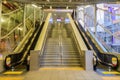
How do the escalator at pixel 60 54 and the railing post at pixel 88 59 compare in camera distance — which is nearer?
the railing post at pixel 88 59

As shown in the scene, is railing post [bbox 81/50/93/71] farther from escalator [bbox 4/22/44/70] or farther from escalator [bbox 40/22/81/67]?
escalator [bbox 4/22/44/70]

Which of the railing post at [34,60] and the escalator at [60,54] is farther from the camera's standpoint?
the escalator at [60,54]

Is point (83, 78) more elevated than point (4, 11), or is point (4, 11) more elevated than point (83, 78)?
point (4, 11)

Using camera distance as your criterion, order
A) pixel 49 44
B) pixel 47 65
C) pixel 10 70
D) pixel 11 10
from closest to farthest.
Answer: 1. pixel 10 70
2. pixel 47 65
3. pixel 49 44
4. pixel 11 10

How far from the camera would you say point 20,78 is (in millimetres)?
6840

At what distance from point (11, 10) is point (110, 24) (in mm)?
10436

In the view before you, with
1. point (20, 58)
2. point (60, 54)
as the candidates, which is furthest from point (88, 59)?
point (20, 58)

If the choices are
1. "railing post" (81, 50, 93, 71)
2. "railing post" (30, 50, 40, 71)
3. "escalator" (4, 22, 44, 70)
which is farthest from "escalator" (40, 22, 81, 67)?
"escalator" (4, 22, 44, 70)

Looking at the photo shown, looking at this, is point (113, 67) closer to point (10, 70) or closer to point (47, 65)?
point (47, 65)

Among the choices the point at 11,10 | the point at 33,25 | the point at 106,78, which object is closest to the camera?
the point at 106,78

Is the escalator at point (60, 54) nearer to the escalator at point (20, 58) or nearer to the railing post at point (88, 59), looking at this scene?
the railing post at point (88, 59)

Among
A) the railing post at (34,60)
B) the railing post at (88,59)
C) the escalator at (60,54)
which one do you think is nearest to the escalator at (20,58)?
the railing post at (34,60)

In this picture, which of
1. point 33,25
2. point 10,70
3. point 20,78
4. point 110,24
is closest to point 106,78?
point 20,78

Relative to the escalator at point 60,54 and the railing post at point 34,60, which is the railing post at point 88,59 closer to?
the escalator at point 60,54
